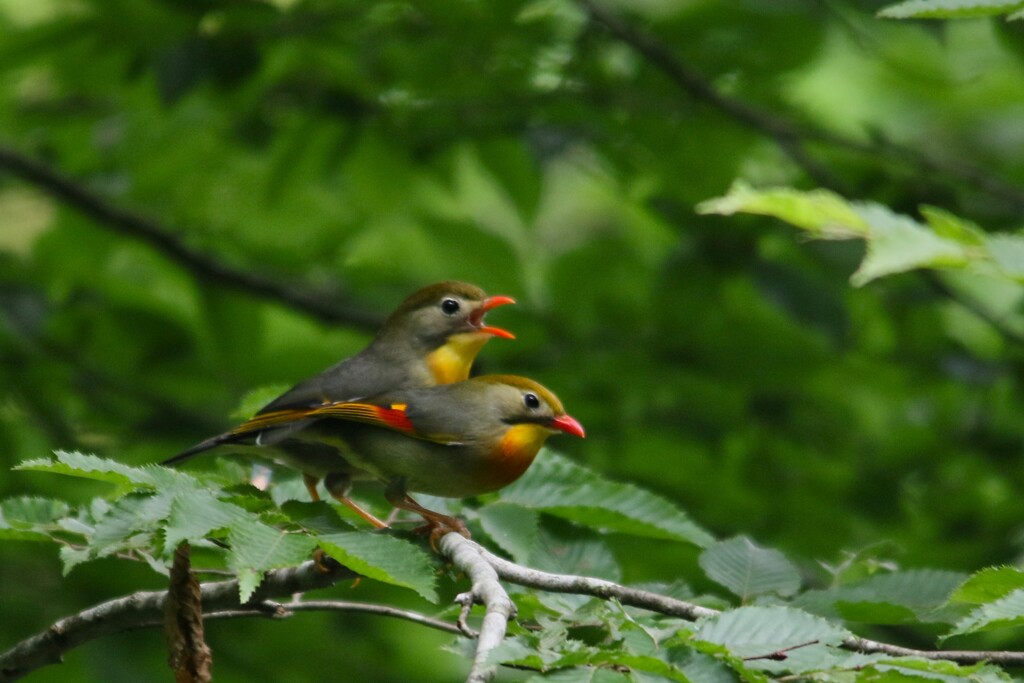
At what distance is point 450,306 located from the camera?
15.7 ft

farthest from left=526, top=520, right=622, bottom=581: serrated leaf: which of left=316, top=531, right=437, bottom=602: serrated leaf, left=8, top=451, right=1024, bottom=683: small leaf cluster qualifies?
left=316, top=531, right=437, bottom=602: serrated leaf

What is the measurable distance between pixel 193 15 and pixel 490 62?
134 cm

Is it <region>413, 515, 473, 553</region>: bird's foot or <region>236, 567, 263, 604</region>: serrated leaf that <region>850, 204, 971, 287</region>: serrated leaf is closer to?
<region>236, 567, 263, 604</region>: serrated leaf

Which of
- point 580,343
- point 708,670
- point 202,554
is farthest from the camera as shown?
point 580,343

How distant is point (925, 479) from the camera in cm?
634

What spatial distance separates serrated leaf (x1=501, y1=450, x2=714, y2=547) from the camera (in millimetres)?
3342

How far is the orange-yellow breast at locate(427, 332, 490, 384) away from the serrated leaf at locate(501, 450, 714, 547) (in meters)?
1.23

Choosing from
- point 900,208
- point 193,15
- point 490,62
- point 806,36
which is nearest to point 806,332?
point 900,208

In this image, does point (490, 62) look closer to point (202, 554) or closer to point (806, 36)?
point (806, 36)

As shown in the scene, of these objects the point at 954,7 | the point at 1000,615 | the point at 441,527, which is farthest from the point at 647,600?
the point at 954,7

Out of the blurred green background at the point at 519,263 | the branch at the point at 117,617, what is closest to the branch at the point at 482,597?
the branch at the point at 117,617

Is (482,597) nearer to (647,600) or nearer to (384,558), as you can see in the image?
(384,558)

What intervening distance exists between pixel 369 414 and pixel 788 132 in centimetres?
312

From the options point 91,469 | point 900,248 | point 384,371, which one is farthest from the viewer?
point 384,371
